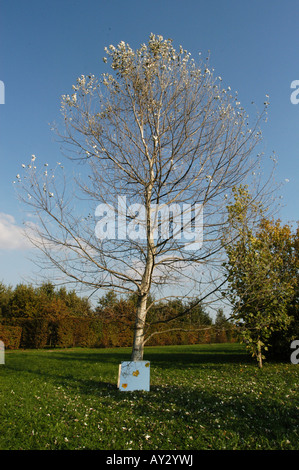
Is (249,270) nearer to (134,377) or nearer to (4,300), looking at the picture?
(134,377)

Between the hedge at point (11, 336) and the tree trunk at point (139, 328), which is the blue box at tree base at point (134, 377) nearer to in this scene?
the tree trunk at point (139, 328)

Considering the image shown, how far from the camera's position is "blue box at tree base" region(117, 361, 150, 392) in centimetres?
679

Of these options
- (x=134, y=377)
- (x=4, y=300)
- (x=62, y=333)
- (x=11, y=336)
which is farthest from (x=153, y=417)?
(x=4, y=300)

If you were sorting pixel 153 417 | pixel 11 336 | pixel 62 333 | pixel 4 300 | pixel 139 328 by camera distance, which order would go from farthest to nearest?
pixel 4 300 → pixel 62 333 → pixel 11 336 → pixel 139 328 → pixel 153 417

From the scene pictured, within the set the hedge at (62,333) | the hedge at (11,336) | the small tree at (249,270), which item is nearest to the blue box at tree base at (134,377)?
the small tree at (249,270)

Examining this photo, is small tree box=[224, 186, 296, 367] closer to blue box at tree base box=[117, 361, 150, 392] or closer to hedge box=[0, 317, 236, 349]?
blue box at tree base box=[117, 361, 150, 392]

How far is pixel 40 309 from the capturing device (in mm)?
29422

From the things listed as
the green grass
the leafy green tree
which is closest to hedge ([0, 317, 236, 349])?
the leafy green tree

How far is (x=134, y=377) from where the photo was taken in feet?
23.1

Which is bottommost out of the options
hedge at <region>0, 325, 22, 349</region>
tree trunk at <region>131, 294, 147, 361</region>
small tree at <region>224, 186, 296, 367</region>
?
hedge at <region>0, 325, 22, 349</region>

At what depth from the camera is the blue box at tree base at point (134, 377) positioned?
6.79 meters

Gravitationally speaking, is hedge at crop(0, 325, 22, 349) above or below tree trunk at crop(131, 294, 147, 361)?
below
